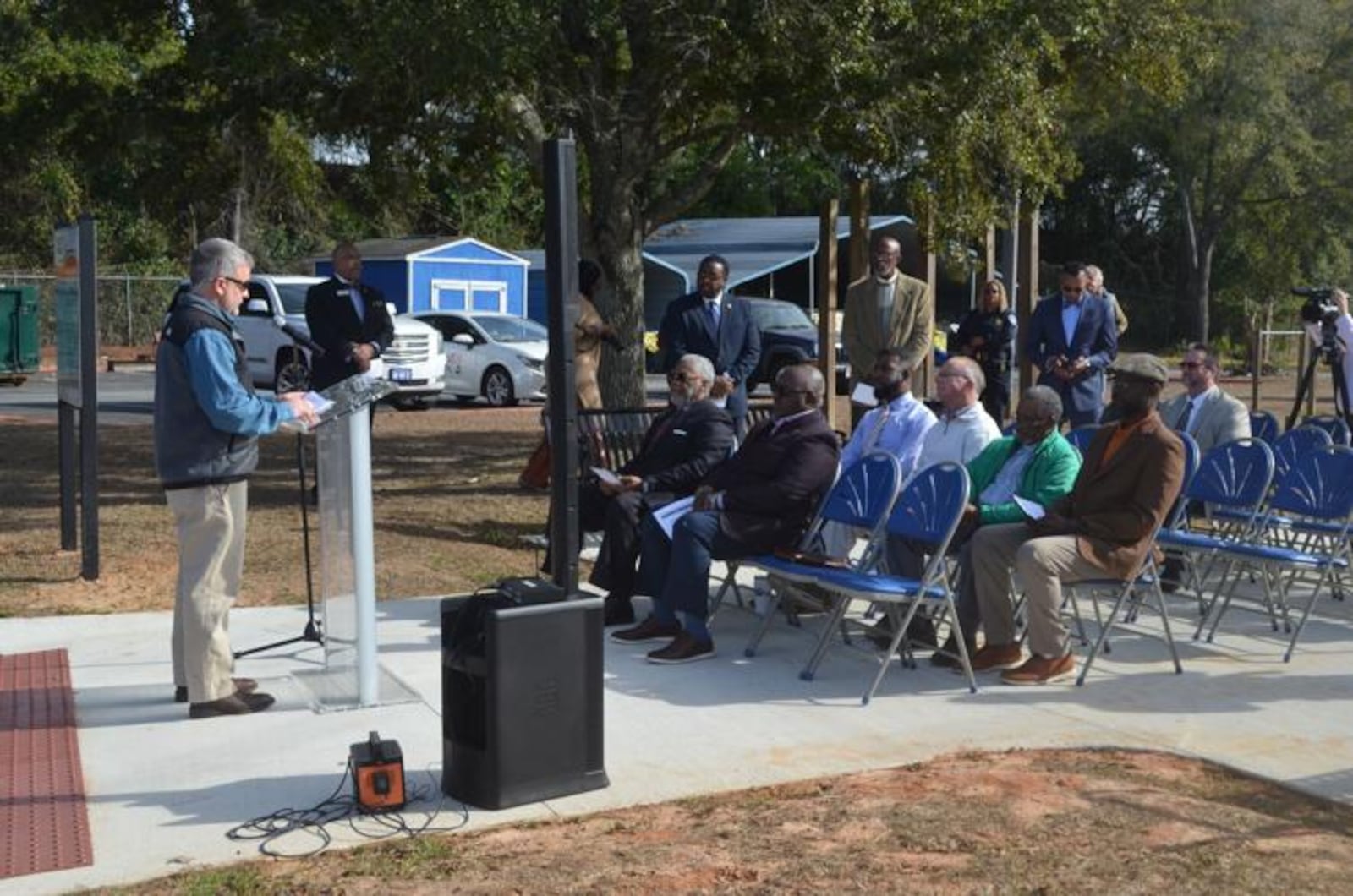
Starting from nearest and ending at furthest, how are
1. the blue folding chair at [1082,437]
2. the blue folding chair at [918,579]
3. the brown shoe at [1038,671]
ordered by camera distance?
the blue folding chair at [918,579]
the brown shoe at [1038,671]
the blue folding chair at [1082,437]

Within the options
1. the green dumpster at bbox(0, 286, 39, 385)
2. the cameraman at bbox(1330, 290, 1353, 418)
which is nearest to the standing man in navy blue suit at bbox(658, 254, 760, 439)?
the cameraman at bbox(1330, 290, 1353, 418)

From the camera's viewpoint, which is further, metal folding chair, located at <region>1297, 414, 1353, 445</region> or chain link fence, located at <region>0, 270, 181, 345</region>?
chain link fence, located at <region>0, 270, 181, 345</region>

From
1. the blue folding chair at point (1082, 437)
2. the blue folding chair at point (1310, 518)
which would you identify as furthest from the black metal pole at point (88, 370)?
the blue folding chair at point (1310, 518)

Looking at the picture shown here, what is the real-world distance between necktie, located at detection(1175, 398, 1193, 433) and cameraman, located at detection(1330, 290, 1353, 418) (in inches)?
80.5

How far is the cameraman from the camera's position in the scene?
11.3 metres

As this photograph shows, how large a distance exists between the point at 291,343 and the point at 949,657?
60.6 feet

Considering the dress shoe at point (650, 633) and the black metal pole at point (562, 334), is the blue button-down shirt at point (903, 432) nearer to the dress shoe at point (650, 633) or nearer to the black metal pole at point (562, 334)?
the dress shoe at point (650, 633)

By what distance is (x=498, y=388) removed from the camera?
2489 centimetres

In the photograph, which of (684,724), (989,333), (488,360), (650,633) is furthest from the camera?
(488,360)

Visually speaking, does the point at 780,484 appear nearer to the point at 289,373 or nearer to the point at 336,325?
the point at 336,325

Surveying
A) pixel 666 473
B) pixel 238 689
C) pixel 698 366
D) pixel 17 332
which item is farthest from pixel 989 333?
pixel 17 332

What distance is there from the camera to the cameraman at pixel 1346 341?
11344 mm

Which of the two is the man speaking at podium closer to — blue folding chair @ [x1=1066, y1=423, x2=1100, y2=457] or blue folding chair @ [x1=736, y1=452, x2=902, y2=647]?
blue folding chair @ [x1=736, y1=452, x2=902, y2=647]

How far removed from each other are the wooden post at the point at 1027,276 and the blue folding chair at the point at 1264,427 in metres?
3.56
